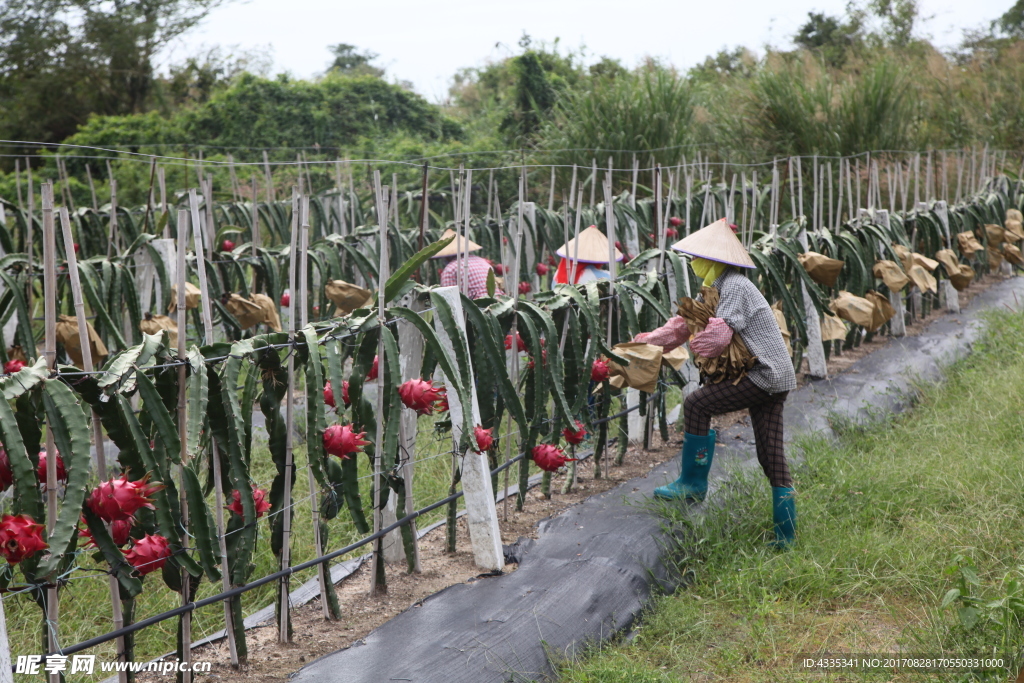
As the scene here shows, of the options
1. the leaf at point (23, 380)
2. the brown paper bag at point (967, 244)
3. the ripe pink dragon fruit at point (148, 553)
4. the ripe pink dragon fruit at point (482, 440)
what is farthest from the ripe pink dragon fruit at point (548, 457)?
the brown paper bag at point (967, 244)

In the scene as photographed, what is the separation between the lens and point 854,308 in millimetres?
4344

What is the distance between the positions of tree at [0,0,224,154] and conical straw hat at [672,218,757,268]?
46.6ft

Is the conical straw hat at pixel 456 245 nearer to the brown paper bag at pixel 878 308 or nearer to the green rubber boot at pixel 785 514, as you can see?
the green rubber boot at pixel 785 514

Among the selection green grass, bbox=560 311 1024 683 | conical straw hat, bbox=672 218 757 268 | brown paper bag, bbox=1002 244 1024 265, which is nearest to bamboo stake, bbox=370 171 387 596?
green grass, bbox=560 311 1024 683

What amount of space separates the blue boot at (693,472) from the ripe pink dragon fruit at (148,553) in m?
1.66

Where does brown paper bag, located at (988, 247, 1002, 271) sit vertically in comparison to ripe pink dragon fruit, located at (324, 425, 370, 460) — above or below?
below

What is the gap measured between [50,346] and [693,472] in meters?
2.01

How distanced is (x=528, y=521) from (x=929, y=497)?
1319mm

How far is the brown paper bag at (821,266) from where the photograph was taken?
4.16 meters

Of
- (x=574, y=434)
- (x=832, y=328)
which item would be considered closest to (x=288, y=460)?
(x=574, y=434)

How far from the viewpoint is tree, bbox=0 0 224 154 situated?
46.6 feet

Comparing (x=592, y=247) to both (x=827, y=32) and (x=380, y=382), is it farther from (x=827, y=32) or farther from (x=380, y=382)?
(x=827, y=32)

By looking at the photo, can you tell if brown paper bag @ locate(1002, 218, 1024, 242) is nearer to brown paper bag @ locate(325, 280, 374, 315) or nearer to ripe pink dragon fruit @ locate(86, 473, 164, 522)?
brown paper bag @ locate(325, 280, 374, 315)

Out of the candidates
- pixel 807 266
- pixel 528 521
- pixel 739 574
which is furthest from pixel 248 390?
pixel 807 266
